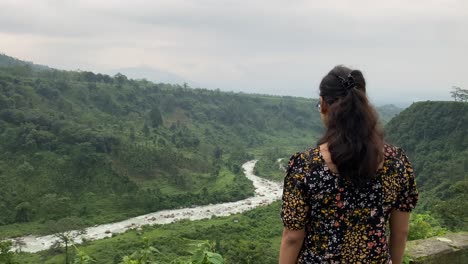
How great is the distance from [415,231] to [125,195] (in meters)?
40.0

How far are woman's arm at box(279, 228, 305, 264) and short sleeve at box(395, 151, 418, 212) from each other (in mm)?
557

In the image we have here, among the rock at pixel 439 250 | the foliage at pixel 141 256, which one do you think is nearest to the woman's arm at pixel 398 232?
the rock at pixel 439 250

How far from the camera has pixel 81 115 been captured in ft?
192

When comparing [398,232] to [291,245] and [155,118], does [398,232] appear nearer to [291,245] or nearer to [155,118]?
[291,245]

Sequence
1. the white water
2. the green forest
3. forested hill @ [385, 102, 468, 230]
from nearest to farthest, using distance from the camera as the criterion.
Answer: the green forest → the white water → forested hill @ [385, 102, 468, 230]

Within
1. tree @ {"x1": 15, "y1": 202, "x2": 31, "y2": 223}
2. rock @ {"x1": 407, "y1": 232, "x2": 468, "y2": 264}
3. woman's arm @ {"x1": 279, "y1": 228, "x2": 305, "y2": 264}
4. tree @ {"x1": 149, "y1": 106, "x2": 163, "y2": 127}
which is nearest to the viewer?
woman's arm @ {"x1": 279, "y1": 228, "x2": 305, "y2": 264}

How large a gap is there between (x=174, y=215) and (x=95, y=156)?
34.0 ft

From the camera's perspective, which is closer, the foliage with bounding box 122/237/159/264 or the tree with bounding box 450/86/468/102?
the foliage with bounding box 122/237/159/264

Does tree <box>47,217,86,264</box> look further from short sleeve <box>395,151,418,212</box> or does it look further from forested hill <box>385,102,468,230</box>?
short sleeve <box>395,151,418,212</box>

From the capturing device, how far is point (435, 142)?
4428cm

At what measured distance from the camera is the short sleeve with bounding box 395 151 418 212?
2.20 meters

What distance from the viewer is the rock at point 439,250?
3334mm

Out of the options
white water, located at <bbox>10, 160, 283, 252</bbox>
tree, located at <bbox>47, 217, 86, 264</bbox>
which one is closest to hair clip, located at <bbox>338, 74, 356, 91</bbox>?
white water, located at <bbox>10, 160, 283, 252</bbox>

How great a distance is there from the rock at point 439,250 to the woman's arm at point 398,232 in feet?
3.58
